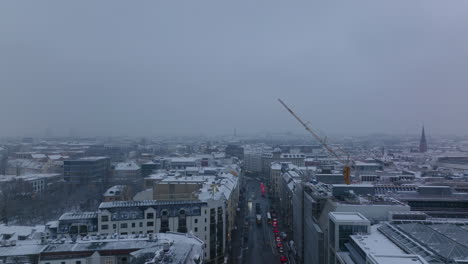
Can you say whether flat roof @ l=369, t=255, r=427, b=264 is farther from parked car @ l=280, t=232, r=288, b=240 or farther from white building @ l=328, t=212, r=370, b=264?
parked car @ l=280, t=232, r=288, b=240

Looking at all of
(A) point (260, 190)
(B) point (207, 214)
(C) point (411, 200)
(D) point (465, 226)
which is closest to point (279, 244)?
(B) point (207, 214)

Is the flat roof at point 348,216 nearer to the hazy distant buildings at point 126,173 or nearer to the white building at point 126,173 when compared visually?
the hazy distant buildings at point 126,173

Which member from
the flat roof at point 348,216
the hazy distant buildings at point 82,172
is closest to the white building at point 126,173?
the hazy distant buildings at point 82,172

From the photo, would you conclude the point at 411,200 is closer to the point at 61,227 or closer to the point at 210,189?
the point at 210,189

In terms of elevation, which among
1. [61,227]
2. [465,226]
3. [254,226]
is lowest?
[254,226]

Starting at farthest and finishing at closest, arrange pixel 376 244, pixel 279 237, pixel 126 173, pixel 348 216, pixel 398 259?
1. pixel 126 173
2. pixel 279 237
3. pixel 348 216
4. pixel 376 244
5. pixel 398 259

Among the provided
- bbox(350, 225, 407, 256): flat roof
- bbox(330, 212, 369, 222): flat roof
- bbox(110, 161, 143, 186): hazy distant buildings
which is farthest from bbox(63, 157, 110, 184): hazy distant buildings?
bbox(350, 225, 407, 256): flat roof

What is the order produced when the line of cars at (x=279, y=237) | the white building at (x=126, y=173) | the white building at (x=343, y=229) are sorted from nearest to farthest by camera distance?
the white building at (x=343, y=229)
the line of cars at (x=279, y=237)
the white building at (x=126, y=173)

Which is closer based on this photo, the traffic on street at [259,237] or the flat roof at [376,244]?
the flat roof at [376,244]

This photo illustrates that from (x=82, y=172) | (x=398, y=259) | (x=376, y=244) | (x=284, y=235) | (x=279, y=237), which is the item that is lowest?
(x=284, y=235)

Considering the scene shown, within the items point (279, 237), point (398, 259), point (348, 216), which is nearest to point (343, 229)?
point (348, 216)

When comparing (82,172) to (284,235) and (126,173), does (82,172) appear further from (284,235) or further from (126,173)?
(284,235)
